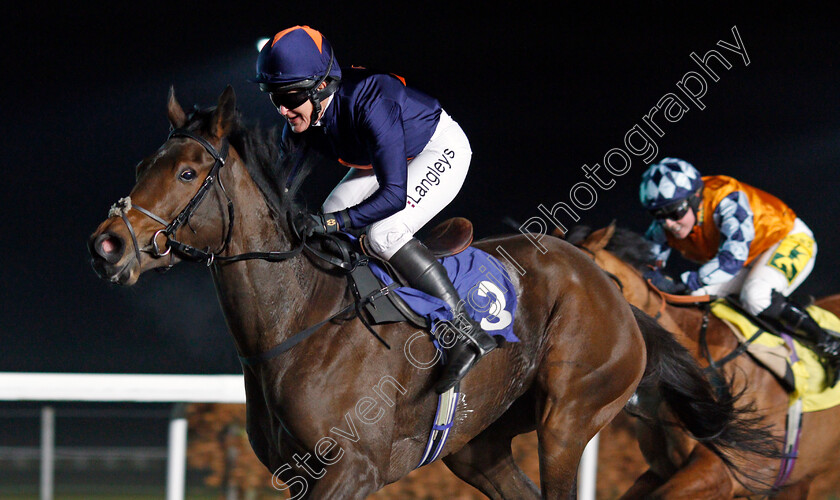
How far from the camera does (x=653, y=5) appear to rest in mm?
6414

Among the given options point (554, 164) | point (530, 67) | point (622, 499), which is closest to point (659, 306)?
point (622, 499)

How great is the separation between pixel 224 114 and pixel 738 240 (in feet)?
8.66

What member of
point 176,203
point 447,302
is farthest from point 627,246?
point 176,203

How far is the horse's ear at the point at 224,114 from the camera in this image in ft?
7.18

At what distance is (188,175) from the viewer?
84.4 inches

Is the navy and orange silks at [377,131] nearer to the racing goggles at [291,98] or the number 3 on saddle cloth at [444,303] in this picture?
the racing goggles at [291,98]

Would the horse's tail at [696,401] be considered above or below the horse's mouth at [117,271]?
above

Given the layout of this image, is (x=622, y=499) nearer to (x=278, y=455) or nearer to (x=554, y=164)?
(x=278, y=455)

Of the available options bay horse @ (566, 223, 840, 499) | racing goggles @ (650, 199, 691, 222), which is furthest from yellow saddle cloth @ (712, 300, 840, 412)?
racing goggles @ (650, 199, 691, 222)

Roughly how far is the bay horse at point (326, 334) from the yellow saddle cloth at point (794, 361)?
0.98 meters

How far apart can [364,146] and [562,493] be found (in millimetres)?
1406

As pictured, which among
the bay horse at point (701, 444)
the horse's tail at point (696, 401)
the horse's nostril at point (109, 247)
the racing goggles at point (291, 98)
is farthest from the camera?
the bay horse at point (701, 444)

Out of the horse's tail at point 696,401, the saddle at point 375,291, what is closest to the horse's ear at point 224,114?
the saddle at point 375,291

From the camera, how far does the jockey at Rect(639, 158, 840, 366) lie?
377 cm
